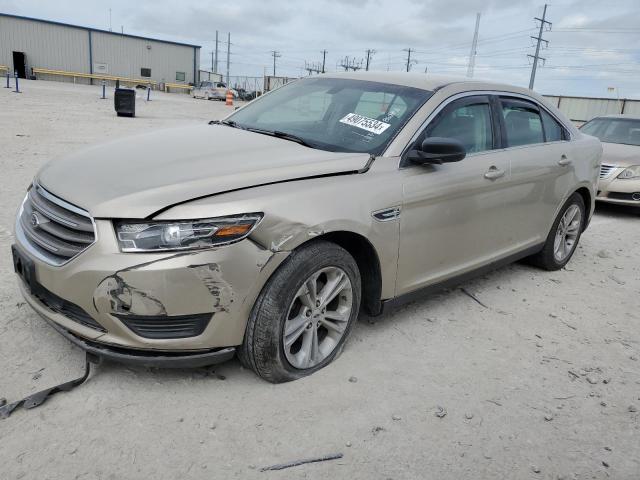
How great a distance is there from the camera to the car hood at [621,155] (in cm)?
804

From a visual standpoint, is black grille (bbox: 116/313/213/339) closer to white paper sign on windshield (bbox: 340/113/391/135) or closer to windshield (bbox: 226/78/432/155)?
windshield (bbox: 226/78/432/155)

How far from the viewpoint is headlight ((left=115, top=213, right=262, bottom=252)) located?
2.43 m

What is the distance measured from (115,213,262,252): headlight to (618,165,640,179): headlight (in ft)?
24.3

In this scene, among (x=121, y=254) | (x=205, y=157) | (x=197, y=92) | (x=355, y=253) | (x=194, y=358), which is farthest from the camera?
(x=197, y=92)

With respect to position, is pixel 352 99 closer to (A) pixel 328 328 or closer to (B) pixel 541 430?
(A) pixel 328 328

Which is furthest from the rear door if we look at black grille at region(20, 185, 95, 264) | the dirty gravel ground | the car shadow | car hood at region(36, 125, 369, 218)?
the car shadow

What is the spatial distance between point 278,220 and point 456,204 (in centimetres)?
147

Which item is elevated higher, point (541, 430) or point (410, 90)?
point (410, 90)

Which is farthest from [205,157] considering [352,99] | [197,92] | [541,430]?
[197,92]

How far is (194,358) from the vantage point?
260cm

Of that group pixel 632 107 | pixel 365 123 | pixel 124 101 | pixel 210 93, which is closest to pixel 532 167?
pixel 365 123

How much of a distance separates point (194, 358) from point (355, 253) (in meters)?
1.12

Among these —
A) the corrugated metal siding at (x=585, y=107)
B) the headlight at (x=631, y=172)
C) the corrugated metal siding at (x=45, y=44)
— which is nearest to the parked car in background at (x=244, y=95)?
the corrugated metal siding at (x=45, y=44)

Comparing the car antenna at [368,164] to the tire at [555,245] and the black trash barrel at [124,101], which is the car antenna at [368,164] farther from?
the black trash barrel at [124,101]
